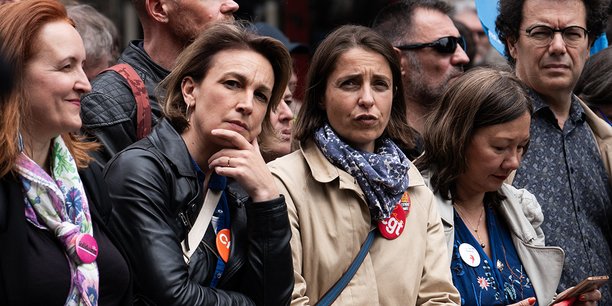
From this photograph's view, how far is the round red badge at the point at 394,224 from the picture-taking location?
4.27m

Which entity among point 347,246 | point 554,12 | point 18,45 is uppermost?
point 18,45

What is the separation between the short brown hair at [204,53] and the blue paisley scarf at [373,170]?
1.52ft

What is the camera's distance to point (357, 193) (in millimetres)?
4227

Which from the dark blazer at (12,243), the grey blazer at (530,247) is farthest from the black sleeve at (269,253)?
the grey blazer at (530,247)

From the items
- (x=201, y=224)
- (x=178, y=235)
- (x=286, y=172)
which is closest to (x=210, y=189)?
(x=201, y=224)

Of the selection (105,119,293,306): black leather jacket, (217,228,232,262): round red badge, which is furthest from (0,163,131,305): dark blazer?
(217,228,232,262): round red badge

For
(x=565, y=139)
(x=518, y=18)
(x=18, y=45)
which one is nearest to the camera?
(x=18, y=45)

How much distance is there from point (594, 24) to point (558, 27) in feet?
1.24

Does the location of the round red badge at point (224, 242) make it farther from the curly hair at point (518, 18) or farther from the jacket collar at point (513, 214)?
the curly hair at point (518, 18)

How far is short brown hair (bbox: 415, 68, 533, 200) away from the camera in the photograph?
4.77m

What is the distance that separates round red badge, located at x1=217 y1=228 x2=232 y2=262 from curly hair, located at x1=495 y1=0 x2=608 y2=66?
8.09 feet

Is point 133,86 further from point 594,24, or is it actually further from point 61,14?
point 594,24

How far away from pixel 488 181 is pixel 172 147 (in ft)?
5.45

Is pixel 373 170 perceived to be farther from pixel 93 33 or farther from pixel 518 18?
pixel 93 33
